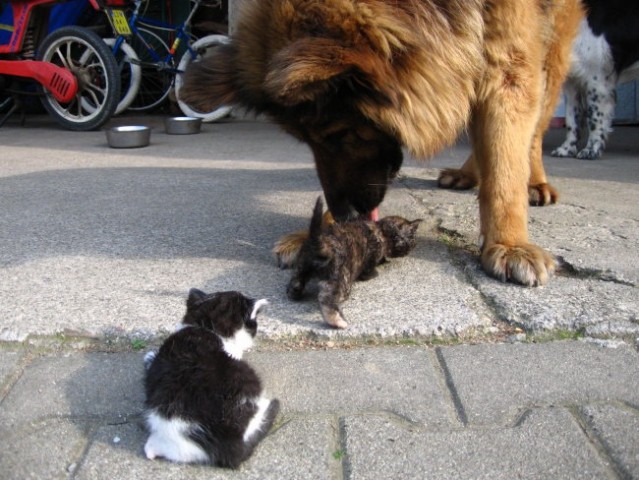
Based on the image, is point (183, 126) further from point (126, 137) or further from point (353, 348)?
point (353, 348)

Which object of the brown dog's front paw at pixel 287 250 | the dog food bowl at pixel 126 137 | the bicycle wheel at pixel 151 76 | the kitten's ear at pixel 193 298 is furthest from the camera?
the bicycle wheel at pixel 151 76

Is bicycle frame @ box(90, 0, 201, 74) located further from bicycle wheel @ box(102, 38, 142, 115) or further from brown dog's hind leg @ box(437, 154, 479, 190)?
brown dog's hind leg @ box(437, 154, 479, 190)

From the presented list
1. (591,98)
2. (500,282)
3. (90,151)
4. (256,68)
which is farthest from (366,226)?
(591,98)

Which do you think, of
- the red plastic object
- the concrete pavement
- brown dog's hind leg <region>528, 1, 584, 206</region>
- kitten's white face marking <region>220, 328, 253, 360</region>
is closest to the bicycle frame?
the red plastic object

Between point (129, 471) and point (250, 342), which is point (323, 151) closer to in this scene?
point (250, 342)

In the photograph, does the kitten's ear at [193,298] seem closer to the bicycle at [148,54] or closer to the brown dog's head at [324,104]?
the brown dog's head at [324,104]

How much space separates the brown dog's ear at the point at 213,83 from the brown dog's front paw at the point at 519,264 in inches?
44.9

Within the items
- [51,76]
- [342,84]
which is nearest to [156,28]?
[51,76]

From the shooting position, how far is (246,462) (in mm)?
1288

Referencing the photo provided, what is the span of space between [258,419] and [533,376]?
2.39ft

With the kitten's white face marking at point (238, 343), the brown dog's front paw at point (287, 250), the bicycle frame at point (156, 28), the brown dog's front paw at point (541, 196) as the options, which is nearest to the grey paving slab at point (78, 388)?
the kitten's white face marking at point (238, 343)

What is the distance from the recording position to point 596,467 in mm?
1248

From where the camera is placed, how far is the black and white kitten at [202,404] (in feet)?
4.18

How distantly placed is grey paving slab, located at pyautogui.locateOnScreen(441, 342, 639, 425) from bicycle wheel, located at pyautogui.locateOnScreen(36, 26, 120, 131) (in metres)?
5.75
